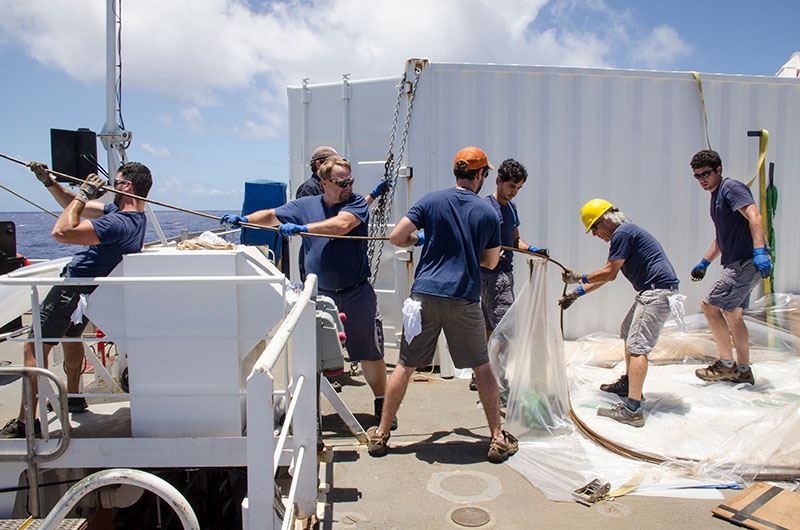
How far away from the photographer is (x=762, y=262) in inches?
165

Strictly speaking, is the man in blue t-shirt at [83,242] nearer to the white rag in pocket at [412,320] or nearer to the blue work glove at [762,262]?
the white rag in pocket at [412,320]

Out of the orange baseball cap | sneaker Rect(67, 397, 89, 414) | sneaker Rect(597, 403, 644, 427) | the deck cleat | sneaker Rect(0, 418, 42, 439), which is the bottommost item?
the deck cleat

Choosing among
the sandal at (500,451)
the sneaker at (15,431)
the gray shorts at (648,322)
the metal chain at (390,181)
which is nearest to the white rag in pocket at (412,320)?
the sandal at (500,451)

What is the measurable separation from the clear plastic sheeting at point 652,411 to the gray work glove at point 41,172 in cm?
297

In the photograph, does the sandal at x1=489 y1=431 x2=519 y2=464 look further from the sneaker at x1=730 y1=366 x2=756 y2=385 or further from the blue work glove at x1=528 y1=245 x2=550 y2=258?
the sneaker at x1=730 y1=366 x2=756 y2=385

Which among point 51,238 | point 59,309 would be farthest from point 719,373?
point 51,238

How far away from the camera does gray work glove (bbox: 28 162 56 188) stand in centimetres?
325

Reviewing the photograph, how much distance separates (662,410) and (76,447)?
11.9 ft

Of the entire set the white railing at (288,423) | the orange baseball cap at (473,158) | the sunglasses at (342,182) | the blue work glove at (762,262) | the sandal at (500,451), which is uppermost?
the orange baseball cap at (473,158)

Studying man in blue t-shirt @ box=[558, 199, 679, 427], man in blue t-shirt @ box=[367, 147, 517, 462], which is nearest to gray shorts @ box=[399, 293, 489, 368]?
man in blue t-shirt @ box=[367, 147, 517, 462]

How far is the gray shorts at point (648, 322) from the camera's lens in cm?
375

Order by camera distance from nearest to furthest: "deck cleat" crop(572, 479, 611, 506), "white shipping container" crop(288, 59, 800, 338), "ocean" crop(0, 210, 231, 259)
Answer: "deck cleat" crop(572, 479, 611, 506) → "white shipping container" crop(288, 59, 800, 338) → "ocean" crop(0, 210, 231, 259)

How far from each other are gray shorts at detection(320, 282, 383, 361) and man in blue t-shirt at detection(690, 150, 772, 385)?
8.94 feet

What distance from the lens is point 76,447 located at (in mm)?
2736
